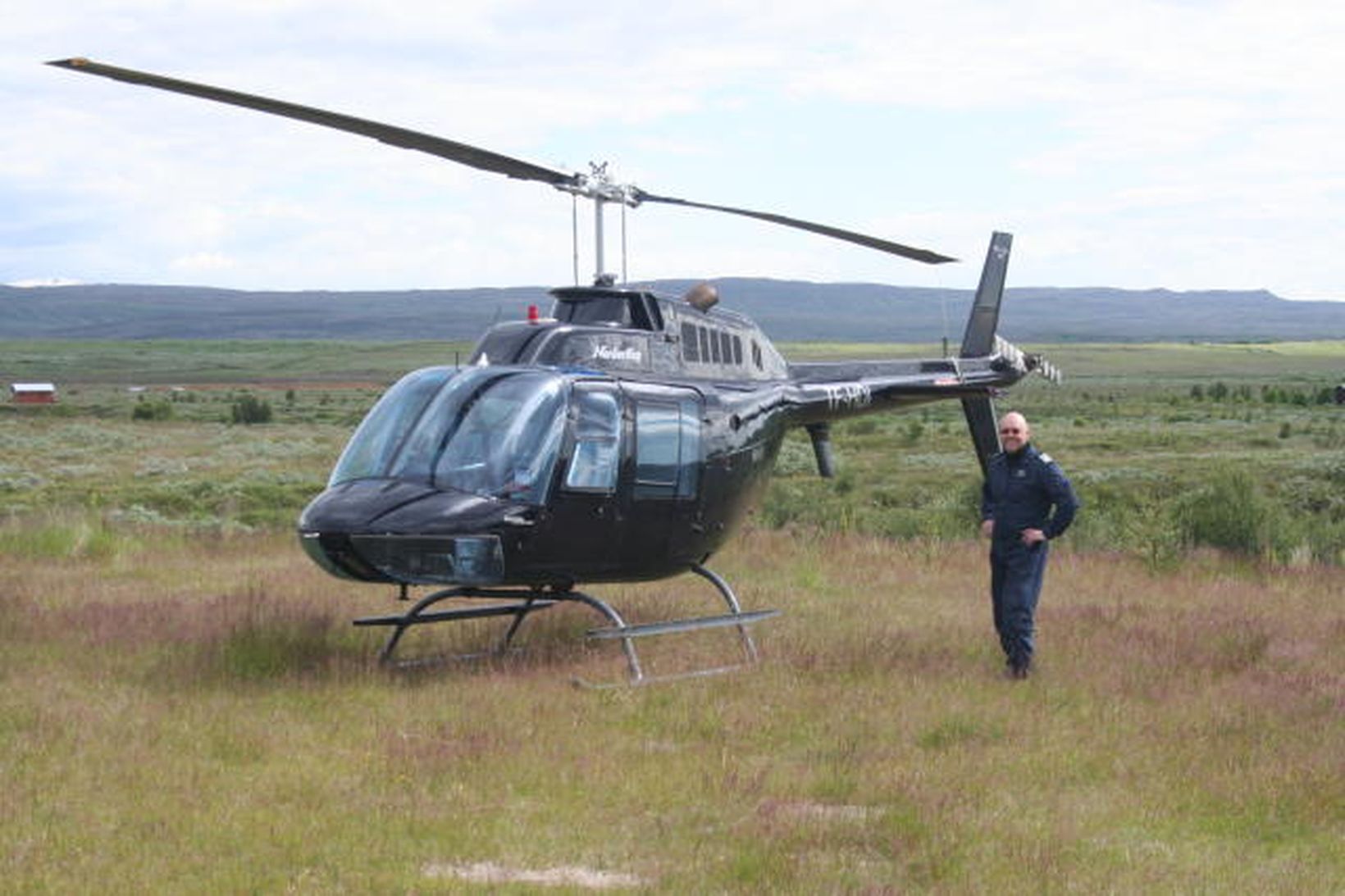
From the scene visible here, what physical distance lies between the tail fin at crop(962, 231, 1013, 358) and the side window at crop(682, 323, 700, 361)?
5863 millimetres

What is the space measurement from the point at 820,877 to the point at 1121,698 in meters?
4.86

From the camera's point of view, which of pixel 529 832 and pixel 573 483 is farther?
pixel 573 483

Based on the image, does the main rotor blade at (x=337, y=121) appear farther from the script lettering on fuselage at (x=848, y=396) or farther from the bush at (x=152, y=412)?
the bush at (x=152, y=412)

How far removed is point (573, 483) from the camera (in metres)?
11.9

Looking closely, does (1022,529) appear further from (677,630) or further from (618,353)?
(618,353)

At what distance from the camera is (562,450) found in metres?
11.8

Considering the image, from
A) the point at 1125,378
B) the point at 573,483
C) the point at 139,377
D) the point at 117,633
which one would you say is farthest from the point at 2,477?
the point at 1125,378

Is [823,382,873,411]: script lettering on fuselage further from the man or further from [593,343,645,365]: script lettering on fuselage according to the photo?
the man

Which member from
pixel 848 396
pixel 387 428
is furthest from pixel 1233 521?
Result: pixel 387 428

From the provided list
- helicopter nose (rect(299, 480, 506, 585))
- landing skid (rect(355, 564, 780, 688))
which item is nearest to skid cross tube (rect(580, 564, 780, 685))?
landing skid (rect(355, 564, 780, 688))

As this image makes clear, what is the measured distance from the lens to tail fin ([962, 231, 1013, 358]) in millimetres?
18922

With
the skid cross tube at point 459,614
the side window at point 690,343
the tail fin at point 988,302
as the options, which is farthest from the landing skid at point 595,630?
the tail fin at point 988,302

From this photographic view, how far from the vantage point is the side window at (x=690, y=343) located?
13.6 metres

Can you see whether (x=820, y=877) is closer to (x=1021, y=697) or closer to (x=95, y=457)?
(x=1021, y=697)
